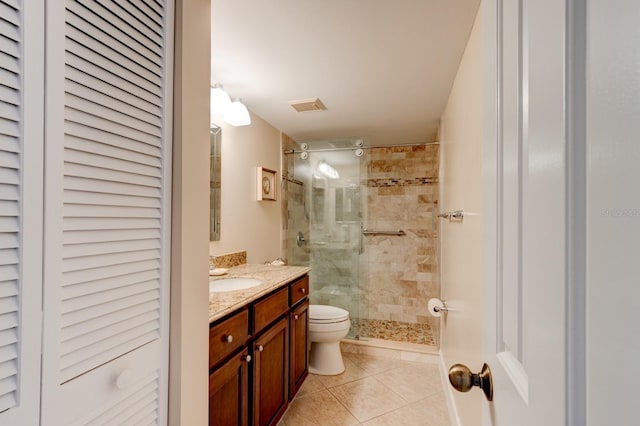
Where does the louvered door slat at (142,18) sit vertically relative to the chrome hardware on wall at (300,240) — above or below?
above

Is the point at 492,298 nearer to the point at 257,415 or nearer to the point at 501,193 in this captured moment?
the point at 501,193

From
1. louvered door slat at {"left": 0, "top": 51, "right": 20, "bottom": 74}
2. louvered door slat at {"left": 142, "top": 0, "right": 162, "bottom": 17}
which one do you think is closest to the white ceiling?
louvered door slat at {"left": 142, "top": 0, "right": 162, "bottom": 17}

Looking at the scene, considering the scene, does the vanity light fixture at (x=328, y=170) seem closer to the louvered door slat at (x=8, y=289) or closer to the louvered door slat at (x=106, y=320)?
the louvered door slat at (x=106, y=320)

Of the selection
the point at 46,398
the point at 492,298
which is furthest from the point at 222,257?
the point at 492,298

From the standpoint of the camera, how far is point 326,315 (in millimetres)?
2713

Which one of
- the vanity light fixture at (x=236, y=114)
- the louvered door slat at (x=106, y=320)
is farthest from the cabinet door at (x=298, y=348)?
the vanity light fixture at (x=236, y=114)

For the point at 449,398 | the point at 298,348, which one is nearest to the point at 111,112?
the point at 298,348

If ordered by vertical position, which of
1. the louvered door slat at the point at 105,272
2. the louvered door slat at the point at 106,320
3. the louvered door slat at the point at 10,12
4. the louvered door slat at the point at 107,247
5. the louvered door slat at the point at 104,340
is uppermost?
the louvered door slat at the point at 10,12

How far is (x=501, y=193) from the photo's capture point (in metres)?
0.57

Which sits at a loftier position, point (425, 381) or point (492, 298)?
point (492, 298)

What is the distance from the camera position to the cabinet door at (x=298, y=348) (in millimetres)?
2090

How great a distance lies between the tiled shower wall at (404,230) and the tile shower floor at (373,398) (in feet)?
3.08

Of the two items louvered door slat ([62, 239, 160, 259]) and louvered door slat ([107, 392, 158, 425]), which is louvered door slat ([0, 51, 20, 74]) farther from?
louvered door slat ([107, 392, 158, 425])
